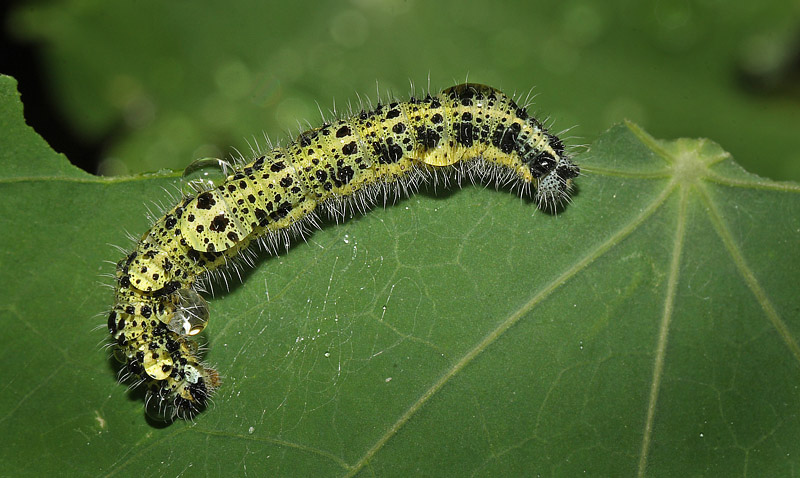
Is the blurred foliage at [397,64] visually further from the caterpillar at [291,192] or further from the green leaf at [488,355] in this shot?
the green leaf at [488,355]

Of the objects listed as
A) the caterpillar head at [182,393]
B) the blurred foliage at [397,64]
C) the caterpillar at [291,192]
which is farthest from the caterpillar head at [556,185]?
the caterpillar head at [182,393]

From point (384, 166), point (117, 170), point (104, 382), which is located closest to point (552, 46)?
point (384, 166)

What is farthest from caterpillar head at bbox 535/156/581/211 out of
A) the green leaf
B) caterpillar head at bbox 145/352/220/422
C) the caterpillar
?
caterpillar head at bbox 145/352/220/422

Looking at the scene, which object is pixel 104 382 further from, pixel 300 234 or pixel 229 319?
pixel 300 234

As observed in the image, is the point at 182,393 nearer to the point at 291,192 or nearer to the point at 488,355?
the point at 291,192

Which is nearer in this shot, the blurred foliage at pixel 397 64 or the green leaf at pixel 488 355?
the green leaf at pixel 488 355
